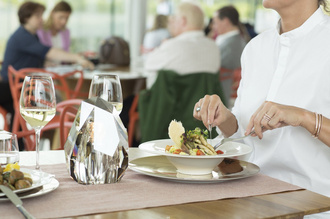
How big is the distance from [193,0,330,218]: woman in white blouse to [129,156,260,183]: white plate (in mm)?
211

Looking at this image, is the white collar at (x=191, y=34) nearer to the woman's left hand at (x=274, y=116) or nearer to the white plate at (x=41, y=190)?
the woman's left hand at (x=274, y=116)

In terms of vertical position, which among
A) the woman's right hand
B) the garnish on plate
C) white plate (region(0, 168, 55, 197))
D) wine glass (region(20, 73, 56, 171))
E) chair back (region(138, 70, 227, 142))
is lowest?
chair back (region(138, 70, 227, 142))

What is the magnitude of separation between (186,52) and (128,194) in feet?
9.74

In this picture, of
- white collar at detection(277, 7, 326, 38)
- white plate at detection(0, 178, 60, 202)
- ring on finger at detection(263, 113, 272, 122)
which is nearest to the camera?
white plate at detection(0, 178, 60, 202)

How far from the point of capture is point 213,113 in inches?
63.6

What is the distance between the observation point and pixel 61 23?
20.0 feet

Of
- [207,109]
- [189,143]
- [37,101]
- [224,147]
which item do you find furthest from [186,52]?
[37,101]

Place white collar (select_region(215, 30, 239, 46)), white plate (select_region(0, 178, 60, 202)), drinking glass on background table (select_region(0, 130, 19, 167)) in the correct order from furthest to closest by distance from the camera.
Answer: white collar (select_region(215, 30, 239, 46)) → drinking glass on background table (select_region(0, 130, 19, 167)) → white plate (select_region(0, 178, 60, 202))

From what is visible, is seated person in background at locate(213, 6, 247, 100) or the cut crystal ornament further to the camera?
seated person in background at locate(213, 6, 247, 100)

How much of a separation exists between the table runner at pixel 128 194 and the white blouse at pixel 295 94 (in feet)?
1.02

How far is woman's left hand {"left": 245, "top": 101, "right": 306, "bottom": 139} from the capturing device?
4.69ft

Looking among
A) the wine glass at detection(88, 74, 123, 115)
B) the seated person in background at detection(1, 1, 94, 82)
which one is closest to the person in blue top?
the seated person in background at detection(1, 1, 94, 82)

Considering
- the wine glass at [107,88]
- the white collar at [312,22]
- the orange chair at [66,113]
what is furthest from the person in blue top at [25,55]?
the wine glass at [107,88]

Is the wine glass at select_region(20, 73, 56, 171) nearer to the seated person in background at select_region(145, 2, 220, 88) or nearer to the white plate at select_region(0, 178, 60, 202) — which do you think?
the white plate at select_region(0, 178, 60, 202)
